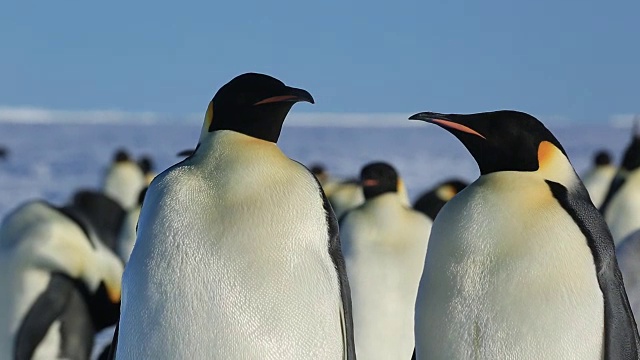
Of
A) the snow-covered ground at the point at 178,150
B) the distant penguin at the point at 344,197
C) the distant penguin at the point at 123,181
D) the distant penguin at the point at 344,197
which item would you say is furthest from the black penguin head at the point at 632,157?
the distant penguin at the point at 123,181

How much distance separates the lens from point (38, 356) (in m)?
5.13

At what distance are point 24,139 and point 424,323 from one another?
38581mm

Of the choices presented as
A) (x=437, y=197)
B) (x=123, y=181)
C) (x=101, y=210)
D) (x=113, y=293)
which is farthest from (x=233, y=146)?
(x=123, y=181)

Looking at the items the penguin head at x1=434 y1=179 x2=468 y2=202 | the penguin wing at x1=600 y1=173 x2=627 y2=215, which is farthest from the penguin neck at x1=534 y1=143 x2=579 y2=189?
the penguin wing at x1=600 y1=173 x2=627 y2=215

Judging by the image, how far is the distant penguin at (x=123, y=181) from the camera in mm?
14125

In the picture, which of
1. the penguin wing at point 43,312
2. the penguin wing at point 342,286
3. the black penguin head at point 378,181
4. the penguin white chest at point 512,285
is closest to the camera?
the penguin white chest at point 512,285

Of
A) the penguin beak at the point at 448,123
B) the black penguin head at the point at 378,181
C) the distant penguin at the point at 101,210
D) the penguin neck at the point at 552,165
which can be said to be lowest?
the distant penguin at the point at 101,210

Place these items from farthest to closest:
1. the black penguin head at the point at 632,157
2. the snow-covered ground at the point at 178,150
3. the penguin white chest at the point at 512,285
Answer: the snow-covered ground at the point at 178,150
the black penguin head at the point at 632,157
the penguin white chest at the point at 512,285

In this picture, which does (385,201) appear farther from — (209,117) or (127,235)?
(127,235)

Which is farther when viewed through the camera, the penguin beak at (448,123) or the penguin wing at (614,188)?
the penguin wing at (614,188)

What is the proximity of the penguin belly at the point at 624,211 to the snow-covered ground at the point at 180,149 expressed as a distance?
7.90 m

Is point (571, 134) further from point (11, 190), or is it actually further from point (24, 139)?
point (11, 190)

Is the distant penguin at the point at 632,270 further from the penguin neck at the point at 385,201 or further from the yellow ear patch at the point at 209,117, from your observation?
the yellow ear patch at the point at 209,117

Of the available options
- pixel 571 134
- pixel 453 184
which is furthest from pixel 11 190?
pixel 571 134
